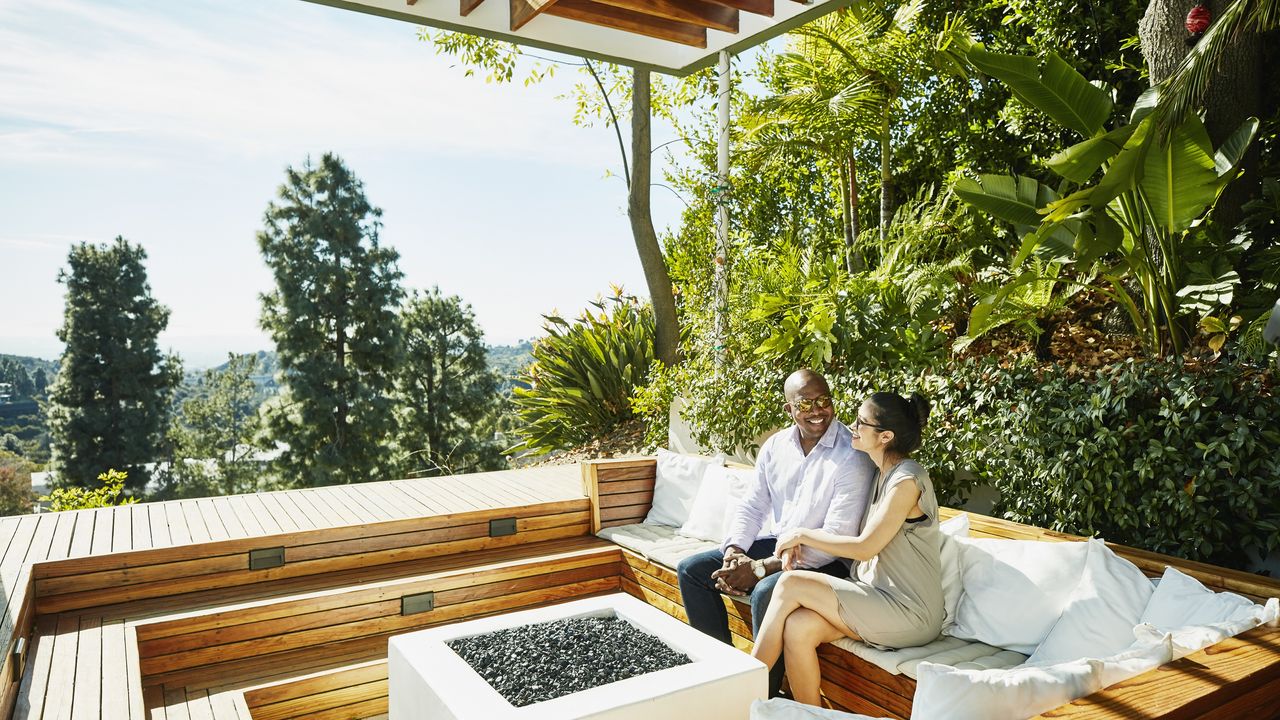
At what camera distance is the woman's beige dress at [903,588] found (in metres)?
2.63

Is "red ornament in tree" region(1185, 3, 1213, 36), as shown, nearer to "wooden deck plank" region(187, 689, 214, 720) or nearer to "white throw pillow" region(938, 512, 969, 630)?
"white throw pillow" region(938, 512, 969, 630)

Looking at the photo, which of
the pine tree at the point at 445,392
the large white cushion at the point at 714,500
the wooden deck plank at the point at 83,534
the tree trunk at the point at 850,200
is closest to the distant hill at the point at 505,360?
the pine tree at the point at 445,392

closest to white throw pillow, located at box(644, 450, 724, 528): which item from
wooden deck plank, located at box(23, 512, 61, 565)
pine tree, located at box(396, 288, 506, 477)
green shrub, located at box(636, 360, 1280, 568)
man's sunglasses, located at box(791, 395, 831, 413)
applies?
man's sunglasses, located at box(791, 395, 831, 413)

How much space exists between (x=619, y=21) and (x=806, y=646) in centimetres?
312

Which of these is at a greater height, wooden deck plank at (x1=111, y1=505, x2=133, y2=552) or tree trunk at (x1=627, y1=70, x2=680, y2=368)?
tree trunk at (x1=627, y1=70, x2=680, y2=368)

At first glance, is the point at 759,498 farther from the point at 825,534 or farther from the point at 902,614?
the point at 902,614

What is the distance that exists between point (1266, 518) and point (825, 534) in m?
1.35

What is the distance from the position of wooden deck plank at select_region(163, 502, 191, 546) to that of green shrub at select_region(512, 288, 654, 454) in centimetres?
382

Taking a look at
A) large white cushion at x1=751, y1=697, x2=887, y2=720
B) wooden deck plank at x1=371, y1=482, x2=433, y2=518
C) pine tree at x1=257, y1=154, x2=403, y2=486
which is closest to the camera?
large white cushion at x1=751, y1=697, x2=887, y2=720

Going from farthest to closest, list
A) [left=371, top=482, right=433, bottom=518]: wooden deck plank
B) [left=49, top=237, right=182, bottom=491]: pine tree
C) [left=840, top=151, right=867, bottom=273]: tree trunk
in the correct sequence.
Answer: [left=49, top=237, right=182, bottom=491]: pine tree → [left=840, top=151, right=867, bottom=273]: tree trunk → [left=371, top=482, right=433, bottom=518]: wooden deck plank

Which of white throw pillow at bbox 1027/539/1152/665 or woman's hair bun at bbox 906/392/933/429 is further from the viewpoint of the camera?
woman's hair bun at bbox 906/392/933/429

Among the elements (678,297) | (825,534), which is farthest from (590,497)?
(678,297)

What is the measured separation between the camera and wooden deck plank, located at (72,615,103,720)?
7.95 ft

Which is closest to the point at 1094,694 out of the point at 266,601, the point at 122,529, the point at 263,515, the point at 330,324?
the point at 266,601
